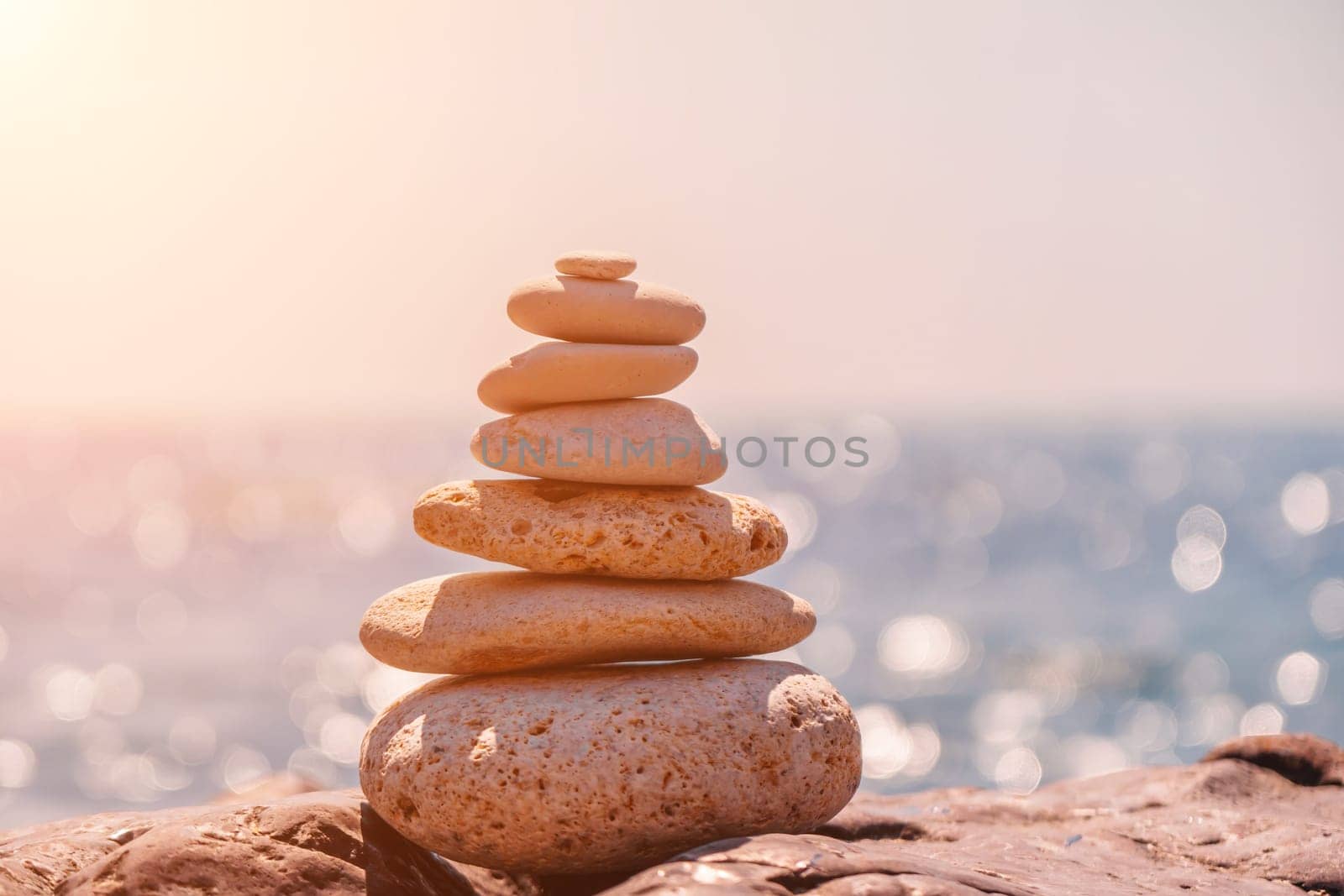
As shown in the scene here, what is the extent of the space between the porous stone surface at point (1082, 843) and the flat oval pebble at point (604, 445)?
1.49m

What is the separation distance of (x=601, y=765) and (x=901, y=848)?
6.44ft

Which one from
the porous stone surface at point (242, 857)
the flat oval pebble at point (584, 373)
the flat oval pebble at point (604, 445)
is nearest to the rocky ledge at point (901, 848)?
the porous stone surface at point (242, 857)

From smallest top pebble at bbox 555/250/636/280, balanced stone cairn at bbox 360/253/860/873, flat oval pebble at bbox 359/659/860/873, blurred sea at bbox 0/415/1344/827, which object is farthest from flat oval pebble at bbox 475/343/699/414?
blurred sea at bbox 0/415/1344/827

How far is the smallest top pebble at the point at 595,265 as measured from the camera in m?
4.85

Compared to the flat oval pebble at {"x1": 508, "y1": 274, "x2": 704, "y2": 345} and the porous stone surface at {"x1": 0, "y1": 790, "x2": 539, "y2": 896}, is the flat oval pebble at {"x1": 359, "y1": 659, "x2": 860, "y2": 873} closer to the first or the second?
the porous stone surface at {"x1": 0, "y1": 790, "x2": 539, "y2": 896}

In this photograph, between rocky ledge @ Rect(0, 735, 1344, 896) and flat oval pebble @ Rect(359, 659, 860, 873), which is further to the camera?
flat oval pebble @ Rect(359, 659, 860, 873)

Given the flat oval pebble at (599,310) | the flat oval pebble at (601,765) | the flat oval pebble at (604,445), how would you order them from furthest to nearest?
the flat oval pebble at (599,310), the flat oval pebble at (604,445), the flat oval pebble at (601,765)

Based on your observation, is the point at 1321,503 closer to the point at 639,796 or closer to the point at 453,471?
the point at 453,471

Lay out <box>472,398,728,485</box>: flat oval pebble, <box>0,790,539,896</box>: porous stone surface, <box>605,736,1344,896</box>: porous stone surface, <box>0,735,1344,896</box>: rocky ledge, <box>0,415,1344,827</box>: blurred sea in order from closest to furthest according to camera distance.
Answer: <box>605,736,1344,896</box>: porous stone surface < <box>0,735,1344,896</box>: rocky ledge < <box>0,790,539,896</box>: porous stone surface < <box>472,398,728,485</box>: flat oval pebble < <box>0,415,1344,827</box>: blurred sea

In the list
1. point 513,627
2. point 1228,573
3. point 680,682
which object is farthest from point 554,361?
point 1228,573

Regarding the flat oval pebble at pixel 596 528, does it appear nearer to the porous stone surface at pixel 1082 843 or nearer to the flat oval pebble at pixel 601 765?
the flat oval pebble at pixel 601 765

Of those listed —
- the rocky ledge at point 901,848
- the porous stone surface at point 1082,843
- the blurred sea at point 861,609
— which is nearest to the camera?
the porous stone surface at point 1082,843

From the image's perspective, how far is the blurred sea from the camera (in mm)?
16078

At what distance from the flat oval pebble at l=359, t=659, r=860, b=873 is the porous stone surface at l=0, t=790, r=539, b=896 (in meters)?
0.28
